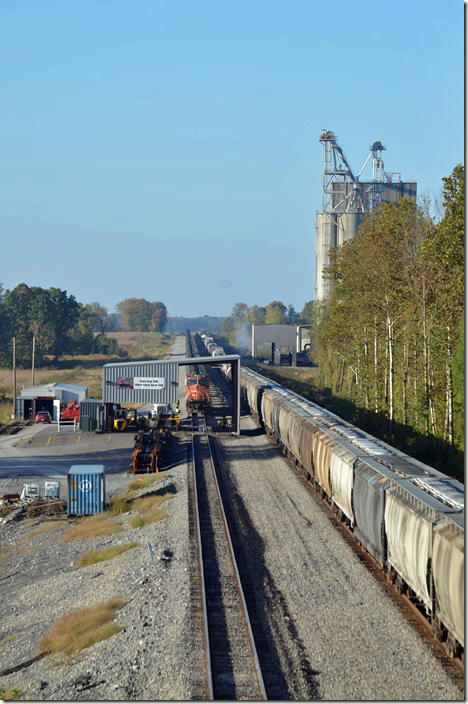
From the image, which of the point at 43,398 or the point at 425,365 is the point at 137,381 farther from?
the point at 425,365

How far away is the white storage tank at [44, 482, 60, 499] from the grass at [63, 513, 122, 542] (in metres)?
3.38

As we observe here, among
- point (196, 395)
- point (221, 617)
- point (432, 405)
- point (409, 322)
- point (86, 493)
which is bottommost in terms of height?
point (221, 617)

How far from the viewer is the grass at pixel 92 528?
2586 centimetres

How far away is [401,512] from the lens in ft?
55.7

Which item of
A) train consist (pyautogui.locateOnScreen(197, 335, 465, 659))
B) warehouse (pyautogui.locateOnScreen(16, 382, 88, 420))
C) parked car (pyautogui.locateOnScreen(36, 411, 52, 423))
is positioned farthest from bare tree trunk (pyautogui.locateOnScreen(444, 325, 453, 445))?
parked car (pyautogui.locateOnScreen(36, 411, 52, 423))

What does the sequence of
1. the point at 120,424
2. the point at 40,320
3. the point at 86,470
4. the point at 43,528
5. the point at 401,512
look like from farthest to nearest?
the point at 40,320 < the point at 120,424 < the point at 86,470 < the point at 43,528 < the point at 401,512

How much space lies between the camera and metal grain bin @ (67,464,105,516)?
2912 cm

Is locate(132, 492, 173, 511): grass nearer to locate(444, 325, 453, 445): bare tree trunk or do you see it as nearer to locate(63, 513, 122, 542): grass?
locate(63, 513, 122, 542): grass

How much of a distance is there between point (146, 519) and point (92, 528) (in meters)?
1.92

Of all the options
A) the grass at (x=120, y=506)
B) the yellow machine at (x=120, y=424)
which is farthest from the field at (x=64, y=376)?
the grass at (x=120, y=506)

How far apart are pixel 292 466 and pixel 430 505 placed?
64.9 feet

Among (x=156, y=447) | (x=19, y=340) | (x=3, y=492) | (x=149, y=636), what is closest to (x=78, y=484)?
(x=3, y=492)

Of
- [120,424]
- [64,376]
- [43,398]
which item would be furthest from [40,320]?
[120,424]

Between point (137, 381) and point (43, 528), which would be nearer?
point (43, 528)
